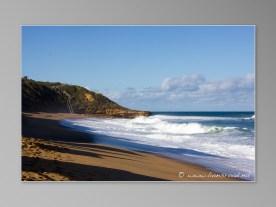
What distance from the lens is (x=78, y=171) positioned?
5.35m

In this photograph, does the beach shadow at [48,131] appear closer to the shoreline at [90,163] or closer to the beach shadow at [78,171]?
the shoreline at [90,163]

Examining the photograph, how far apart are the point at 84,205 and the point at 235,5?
7.27 feet

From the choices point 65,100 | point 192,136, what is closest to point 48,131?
point 65,100

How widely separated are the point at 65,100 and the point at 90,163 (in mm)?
604

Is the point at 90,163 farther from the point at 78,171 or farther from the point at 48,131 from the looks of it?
the point at 48,131

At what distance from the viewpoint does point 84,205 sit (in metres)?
5.36

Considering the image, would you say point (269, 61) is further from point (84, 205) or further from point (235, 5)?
Result: point (84, 205)

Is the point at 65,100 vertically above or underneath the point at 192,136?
above

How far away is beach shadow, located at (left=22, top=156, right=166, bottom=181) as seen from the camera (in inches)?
210

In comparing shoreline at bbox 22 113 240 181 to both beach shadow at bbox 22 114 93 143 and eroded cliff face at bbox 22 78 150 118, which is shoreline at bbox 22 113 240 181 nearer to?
beach shadow at bbox 22 114 93 143

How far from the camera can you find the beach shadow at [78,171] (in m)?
5.34

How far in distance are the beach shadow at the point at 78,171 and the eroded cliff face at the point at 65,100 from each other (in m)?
0.46

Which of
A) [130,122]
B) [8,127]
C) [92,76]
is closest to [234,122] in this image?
[130,122]

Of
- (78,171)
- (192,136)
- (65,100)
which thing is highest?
(65,100)
